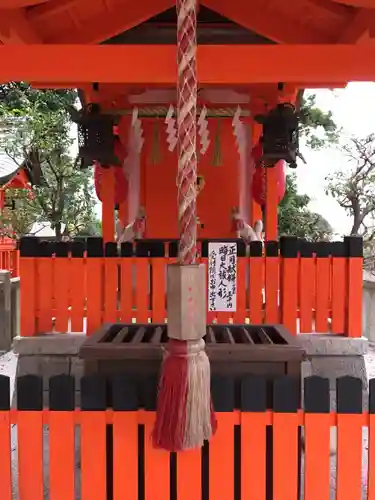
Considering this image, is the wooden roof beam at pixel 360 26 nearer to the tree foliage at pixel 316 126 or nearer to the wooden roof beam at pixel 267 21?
the wooden roof beam at pixel 267 21

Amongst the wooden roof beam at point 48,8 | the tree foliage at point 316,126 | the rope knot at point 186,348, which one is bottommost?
the rope knot at point 186,348

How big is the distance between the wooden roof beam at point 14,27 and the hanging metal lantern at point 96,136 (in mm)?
1081

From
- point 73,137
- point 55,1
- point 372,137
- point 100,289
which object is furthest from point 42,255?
point 372,137

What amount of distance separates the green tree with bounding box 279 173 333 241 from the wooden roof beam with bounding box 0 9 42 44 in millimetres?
7901

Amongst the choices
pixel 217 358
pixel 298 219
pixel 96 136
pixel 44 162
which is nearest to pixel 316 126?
pixel 298 219

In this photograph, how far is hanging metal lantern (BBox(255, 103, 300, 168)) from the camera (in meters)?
5.01

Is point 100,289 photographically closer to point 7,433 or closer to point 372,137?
point 7,433

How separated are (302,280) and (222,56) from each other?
2.13m

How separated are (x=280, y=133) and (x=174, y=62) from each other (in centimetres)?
202

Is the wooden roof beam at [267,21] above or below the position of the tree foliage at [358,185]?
above

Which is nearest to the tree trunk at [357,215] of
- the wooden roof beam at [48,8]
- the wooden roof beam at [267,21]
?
the wooden roof beam at [267,21]

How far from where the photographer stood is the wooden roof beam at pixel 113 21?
4.68m

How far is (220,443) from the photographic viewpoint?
192 cm

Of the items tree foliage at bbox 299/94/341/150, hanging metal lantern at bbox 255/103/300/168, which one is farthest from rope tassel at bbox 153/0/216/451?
tree foliage at bbox 299/94/341/150
